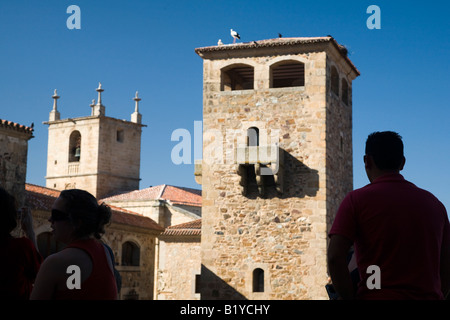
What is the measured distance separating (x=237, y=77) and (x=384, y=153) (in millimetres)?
21429

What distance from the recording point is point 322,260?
2111 centimetres

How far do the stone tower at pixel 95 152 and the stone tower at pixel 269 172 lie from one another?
25147 mm

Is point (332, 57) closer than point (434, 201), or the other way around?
point (434, 201)

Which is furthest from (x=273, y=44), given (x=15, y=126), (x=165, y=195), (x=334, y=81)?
(x=165, y=195)

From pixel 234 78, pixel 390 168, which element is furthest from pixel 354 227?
pixel 234 78

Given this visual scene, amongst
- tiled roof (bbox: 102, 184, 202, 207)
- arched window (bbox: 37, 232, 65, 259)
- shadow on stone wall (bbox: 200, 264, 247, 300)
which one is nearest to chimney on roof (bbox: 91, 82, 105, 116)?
tiled roof (bbox: 102, 184, 202, 207)

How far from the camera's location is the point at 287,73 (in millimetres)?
24797

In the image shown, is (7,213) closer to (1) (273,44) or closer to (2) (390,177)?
(2) (390,177)

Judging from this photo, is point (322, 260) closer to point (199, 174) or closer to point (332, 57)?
point (199, 174)

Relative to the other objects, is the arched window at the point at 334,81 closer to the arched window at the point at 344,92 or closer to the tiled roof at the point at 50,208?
the arched window at the point at 344,92

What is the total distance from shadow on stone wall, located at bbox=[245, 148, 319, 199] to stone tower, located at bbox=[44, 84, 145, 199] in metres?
26.4

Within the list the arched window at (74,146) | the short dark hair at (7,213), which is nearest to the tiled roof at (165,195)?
the arched window at (74,146)

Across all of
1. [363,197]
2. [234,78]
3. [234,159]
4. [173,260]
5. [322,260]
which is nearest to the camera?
[363,197]

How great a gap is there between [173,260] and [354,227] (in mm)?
27532
